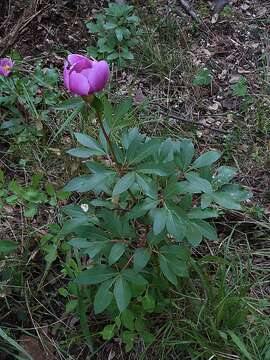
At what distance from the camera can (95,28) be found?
2676 millimetres

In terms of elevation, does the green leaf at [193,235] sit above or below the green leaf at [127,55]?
above

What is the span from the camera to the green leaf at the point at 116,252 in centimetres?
140

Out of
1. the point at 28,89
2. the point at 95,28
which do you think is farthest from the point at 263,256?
the point at 95,28

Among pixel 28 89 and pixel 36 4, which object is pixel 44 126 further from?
pixel 36 4

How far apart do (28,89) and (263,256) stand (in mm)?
1227

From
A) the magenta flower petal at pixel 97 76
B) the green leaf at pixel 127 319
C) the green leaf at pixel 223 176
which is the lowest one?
the green leaf at pixel 127 319

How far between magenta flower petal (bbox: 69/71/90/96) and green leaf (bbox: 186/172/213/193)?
382mm

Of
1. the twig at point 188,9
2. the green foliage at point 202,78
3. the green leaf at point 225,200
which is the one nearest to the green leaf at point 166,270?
the green leaf at point 225,200

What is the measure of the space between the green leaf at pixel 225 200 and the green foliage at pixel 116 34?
4.26 feet

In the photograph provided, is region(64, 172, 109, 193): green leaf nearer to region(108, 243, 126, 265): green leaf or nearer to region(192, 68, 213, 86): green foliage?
region(108, 243, 126, 265): green leaf

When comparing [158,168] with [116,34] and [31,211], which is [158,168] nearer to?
[31,211]

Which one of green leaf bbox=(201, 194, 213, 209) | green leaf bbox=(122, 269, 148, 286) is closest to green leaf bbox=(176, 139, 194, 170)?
green leaf bbox=(201, 194, 213, 209)

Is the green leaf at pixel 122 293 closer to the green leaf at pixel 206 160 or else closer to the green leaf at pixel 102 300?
the green leaf at pixel 102 300

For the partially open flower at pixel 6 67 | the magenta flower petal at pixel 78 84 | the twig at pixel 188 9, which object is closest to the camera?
the magenta flower petal at pixel 78 84
